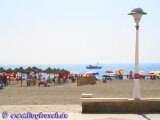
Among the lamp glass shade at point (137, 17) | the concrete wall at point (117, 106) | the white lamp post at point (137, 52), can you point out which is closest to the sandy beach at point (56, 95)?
the concrete wall at point (117, 106)

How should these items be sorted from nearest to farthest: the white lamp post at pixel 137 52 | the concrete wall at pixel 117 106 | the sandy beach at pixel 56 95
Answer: the concrete wall at pixel 117 106, the white lamp post at pixel 137 52, the sandy beach at pixel 56 95

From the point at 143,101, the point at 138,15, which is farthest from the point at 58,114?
the point at 138,15

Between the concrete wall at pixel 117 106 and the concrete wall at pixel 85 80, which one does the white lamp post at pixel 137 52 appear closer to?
the concrete wall at pixel 117 106

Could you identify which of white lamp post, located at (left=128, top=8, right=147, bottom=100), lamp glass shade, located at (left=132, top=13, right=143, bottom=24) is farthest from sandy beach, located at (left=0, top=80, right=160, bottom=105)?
lamp glass shade, located at (left=132, top=13, right=143, bottom=24)

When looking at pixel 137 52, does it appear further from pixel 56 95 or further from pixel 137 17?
pixel 56 95

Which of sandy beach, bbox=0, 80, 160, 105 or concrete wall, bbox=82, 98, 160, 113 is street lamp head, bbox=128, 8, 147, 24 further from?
sandy beach, bbox=0, 80, 160, 105

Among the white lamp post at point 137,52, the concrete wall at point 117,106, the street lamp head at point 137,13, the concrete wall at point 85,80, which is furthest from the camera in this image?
the concrete wall at point 85,80

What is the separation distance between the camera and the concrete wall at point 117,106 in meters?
11.5

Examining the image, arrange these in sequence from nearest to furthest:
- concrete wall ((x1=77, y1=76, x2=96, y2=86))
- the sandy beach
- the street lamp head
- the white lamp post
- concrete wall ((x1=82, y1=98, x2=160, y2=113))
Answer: concrete wall ((x1=82, y1=98, x2=160, y2=113)) → the white lamp post → the street lamp head → the sandy beach → concrete wall ((x1=77, y1=76, x2=96, y2=86))

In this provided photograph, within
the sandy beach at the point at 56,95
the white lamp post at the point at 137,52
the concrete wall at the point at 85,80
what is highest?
the white lamp post at the point at 137,52

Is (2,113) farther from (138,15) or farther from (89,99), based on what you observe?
(138,15)

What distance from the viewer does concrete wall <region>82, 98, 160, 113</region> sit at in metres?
11.5

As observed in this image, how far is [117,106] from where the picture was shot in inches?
455

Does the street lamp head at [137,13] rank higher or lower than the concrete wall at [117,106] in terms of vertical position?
higher
